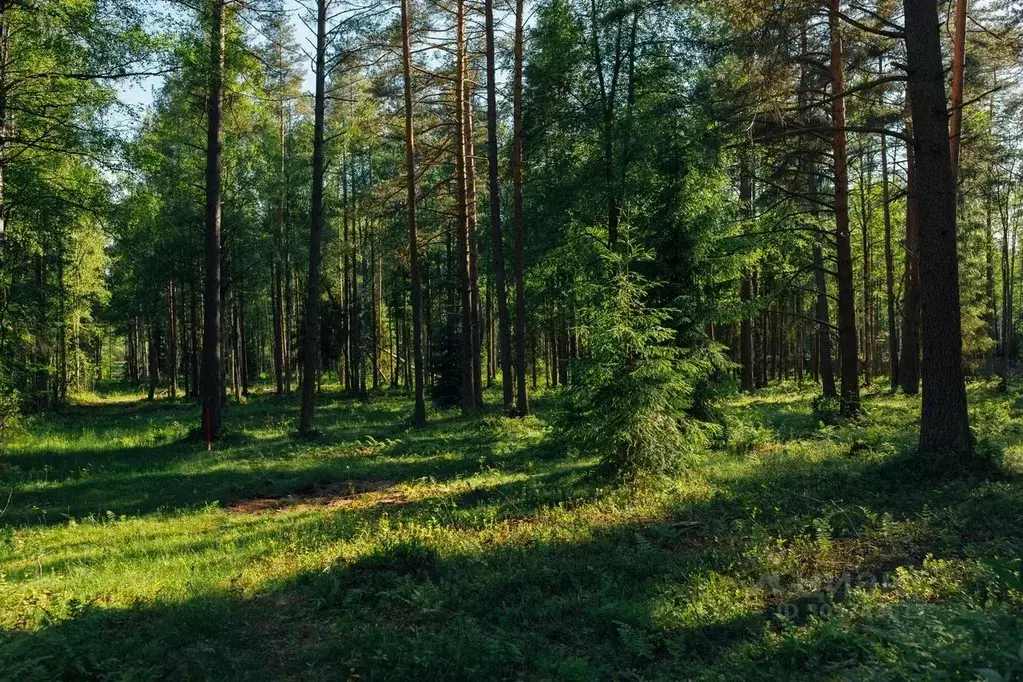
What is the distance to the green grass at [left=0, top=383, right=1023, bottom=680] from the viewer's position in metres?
4.42

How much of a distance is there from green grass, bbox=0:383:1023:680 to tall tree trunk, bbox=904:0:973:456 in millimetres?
682

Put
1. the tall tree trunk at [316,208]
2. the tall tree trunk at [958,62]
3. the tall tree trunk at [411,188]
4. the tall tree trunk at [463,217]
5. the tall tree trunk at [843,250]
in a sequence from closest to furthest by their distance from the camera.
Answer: the tall tree trunk at [843,250], the tall tree trunk at [958,62], the tall tree trunk at [316,208], the tall tree trunk at [411,188], the tall tree trunk at [463,217]

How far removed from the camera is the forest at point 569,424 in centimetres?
492

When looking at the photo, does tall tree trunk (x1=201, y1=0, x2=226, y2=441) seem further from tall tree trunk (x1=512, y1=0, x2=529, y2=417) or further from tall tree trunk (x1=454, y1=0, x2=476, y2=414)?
tall tree trunk (x1=512, y1=0, x2=529, y2=417)

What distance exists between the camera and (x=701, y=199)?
12523 mm

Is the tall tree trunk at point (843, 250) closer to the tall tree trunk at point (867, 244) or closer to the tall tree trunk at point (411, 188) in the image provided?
the tall tree trunk at point (411, 188)

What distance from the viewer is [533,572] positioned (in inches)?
241

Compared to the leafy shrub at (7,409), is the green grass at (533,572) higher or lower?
lower

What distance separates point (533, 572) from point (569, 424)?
4.61 metres

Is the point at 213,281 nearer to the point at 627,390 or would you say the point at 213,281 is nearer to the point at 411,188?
the point at 411,188

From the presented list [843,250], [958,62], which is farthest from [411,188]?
[958,62]

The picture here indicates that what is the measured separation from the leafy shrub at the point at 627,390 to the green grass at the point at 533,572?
1.72 feet

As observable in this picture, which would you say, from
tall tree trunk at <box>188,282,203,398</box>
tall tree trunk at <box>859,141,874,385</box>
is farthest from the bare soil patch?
tall tree trunk at <box>859,141,874,385</box>

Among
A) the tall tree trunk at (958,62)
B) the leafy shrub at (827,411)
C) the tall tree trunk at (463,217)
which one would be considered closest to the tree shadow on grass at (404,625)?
the leafy shrub at (827,411)
